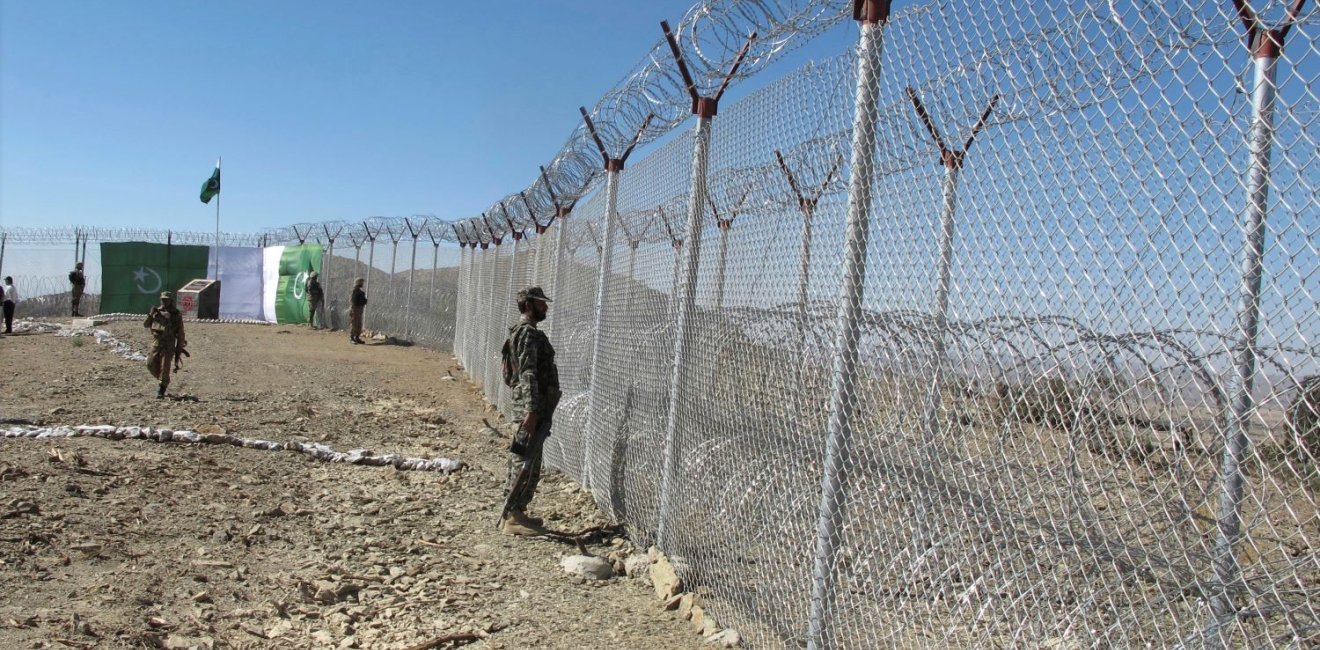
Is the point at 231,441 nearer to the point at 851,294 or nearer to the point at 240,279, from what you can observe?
the point at 851,294

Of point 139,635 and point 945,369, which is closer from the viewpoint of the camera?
point 945,369

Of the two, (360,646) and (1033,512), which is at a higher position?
(1033,512)

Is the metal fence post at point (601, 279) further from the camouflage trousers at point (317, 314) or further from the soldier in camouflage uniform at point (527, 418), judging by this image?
the camouflage trousers at point (317, 314)

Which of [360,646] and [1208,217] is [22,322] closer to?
[360,646]

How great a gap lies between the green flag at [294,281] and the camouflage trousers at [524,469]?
20378 mm

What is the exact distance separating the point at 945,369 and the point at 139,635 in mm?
3279

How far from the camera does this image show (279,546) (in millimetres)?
5160

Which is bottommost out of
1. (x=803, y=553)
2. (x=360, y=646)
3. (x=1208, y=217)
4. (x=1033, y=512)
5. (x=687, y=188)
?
(x=360, y=646)

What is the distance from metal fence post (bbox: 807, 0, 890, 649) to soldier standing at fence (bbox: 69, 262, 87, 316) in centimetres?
2438

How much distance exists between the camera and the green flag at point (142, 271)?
23.9m

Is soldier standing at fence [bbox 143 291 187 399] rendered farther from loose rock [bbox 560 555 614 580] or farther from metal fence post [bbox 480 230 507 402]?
loose rock [bbox 560 555 614 580]

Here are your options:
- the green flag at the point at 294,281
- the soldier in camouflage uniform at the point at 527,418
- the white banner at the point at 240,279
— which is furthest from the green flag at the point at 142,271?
the soldier in camouflage uniform at the point at 527,418

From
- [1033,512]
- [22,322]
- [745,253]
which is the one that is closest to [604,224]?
[745,253]

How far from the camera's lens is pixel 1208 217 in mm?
1659
